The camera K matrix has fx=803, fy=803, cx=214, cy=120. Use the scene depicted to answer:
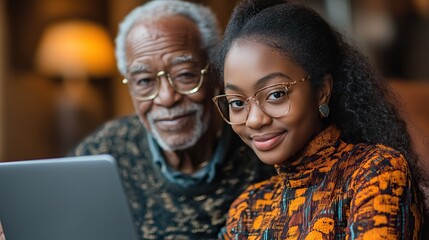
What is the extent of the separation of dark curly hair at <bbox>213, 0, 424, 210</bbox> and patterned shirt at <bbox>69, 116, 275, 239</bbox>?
553 mm

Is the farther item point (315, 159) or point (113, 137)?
point (113, 137)

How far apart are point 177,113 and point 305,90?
0.71m

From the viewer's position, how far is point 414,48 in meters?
5.07

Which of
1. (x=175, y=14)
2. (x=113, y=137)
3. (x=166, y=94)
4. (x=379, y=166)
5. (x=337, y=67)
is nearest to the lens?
(x=379, y=166)

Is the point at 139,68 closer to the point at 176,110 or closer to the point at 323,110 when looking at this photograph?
the point at 176,110

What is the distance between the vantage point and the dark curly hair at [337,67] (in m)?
1.61

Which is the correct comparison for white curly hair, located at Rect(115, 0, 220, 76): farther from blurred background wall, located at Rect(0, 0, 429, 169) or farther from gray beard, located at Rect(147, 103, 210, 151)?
blurred background wall, located at Rect(0, 0, 429, 169)

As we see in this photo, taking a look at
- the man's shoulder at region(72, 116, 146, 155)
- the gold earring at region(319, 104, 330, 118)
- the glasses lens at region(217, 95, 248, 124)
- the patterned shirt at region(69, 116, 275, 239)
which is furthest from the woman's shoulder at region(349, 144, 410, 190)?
the man's shoulder at region(72, 116, 146, 155)

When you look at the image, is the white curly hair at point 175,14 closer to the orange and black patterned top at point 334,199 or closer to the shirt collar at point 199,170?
the shirt collar at point 199,170

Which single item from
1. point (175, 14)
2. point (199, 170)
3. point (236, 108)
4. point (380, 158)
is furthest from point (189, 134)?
point (380, 158)

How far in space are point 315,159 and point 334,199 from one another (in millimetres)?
118

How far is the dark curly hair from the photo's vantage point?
161 cm

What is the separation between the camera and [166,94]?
2.20m

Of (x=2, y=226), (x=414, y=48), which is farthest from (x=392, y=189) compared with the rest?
(x=414, y=48)
